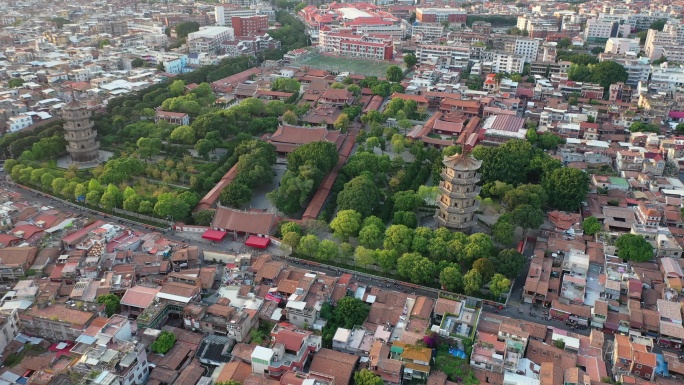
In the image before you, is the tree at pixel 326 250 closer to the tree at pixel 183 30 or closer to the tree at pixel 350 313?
the tree at pixel 350 313

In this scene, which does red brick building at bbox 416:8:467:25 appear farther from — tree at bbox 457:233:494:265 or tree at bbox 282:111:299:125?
tree at bbox 457:233:494:265

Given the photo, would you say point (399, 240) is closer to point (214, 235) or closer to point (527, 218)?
point (527, 218)

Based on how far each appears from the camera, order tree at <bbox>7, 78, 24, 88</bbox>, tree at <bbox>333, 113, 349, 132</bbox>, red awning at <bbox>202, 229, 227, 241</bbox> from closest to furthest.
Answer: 1. red awning at <bbox>202, 229, 227, 241</bbox>
2. tree at <bbox>333, 113, 349, 132</bbox>
3. tree at <bbox>7, 78, 24, 88</bbox>

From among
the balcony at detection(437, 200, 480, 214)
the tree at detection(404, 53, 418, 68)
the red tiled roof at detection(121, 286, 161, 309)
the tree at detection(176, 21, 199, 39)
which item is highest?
the tree at detection(176, 21, 199, 39)

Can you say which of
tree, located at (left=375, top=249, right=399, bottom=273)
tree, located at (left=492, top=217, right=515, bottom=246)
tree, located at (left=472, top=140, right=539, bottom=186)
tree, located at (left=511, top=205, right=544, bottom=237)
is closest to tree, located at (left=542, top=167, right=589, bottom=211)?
tree, located at (left=472, top=140, right=539, bottom=186)

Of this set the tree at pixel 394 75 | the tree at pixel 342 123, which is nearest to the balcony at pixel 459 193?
the tree at pixel 342 123

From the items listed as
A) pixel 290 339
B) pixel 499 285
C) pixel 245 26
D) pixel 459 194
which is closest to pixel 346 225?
pixel 459 194

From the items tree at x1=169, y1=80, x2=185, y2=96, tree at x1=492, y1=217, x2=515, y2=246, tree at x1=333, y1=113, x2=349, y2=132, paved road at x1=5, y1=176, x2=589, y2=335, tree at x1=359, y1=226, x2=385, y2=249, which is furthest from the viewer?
tree at x1=169, y1=80, x2=185, y2=96
